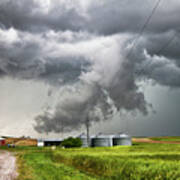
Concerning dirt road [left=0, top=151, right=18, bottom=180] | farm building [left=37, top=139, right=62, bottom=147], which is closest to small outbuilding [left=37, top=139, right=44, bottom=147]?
farm building [left=37, top=139, right=62, bottom=147]

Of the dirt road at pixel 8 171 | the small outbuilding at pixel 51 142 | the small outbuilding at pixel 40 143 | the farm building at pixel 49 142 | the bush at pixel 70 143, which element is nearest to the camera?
the dirt road at pixel 8 171

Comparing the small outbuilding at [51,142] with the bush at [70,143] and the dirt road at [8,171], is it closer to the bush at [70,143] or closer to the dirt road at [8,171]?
the bush at [70,143]

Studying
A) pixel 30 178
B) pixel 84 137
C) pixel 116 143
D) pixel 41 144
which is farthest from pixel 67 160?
pixel 41 144

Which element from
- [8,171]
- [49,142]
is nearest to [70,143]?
[49,142]

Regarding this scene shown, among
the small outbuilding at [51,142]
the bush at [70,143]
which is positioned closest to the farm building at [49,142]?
the small outbuilding at [51,142]

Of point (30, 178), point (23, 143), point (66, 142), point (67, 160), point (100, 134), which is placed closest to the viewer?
point (30, 178)

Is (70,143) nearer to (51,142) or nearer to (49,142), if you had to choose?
(51,142)

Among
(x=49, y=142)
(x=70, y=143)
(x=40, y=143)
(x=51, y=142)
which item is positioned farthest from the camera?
(x=49, y=142)

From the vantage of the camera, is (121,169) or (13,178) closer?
(121,169)

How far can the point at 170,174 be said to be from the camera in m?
14.5

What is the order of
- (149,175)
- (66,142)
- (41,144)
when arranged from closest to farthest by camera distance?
1. (149,175)
2. (66,142)
3. (41,144)

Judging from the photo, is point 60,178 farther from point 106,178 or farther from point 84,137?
point 84,137

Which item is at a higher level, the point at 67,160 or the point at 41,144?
the point at 41,144

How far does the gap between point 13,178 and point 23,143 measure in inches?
5469
